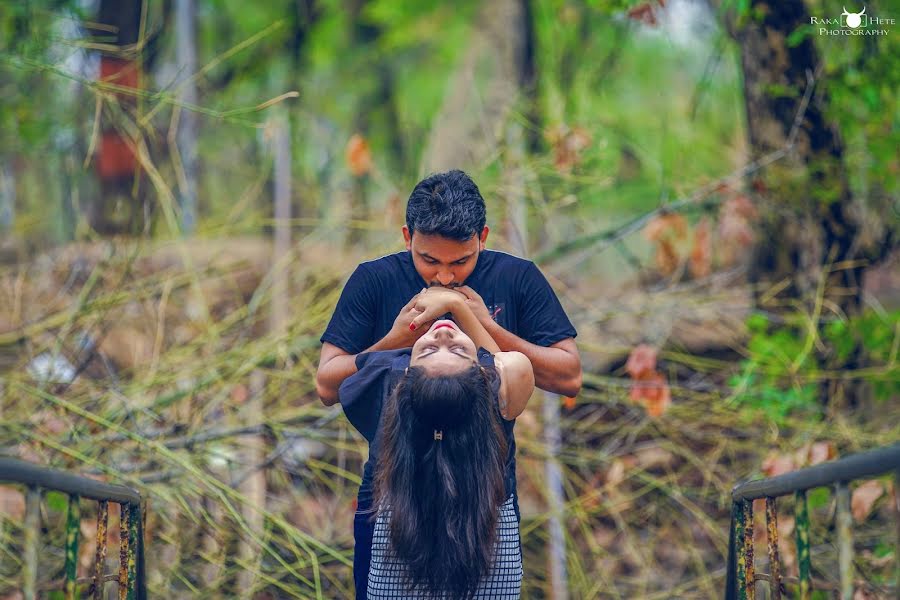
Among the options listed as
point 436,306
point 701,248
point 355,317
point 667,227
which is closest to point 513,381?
point 436,306

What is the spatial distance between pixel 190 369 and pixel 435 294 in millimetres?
2945

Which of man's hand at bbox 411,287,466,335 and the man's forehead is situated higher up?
the man's forehead

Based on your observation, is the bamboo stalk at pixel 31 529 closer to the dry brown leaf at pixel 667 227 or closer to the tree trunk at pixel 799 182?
the dry brown leaf at pixel 667 227

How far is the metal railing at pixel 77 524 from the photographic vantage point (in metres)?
2.10

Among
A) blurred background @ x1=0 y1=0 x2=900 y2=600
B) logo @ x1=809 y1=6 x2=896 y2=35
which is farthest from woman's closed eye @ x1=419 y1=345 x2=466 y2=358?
logo @ x1=809 y1=6 x2=896 y2=35

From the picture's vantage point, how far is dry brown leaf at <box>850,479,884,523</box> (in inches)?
193

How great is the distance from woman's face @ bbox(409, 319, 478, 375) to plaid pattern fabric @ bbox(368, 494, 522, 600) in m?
0.37

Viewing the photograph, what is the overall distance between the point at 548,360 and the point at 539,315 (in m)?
0.17

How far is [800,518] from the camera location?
2598 mm

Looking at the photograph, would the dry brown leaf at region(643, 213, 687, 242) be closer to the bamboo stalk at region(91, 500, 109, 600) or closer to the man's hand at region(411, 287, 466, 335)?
the man's hand at region(411, 287, 466, 335)

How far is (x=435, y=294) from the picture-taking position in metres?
2.60

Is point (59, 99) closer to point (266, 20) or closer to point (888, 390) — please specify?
point (266, 20)

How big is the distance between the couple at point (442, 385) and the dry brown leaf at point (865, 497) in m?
2.79

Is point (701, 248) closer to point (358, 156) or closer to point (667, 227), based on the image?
point (667, 227)
